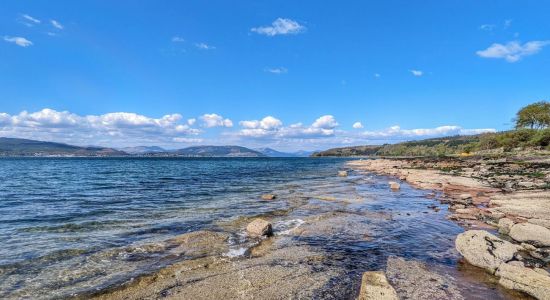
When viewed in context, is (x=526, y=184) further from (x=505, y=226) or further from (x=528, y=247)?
(x=528, y=247)

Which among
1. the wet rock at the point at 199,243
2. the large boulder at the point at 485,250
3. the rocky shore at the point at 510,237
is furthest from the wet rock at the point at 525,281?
the wet rock at the point at 199,243

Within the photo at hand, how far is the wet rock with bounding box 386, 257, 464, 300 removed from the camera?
329 inches

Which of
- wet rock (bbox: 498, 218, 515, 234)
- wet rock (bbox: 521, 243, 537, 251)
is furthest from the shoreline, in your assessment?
wet rock (bbox: 498, 218, 515, 234)

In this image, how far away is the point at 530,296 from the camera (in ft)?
26.8

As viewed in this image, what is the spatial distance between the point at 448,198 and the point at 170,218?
876 inches

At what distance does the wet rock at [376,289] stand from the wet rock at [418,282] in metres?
0.84

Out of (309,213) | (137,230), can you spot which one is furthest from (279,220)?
(137,230)

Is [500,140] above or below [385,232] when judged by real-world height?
above

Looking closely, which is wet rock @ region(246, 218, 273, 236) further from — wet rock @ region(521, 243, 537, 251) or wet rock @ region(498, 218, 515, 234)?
wet rock @ region(498, 218, 515, 234)

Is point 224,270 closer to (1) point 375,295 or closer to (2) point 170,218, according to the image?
(1) point 375,295

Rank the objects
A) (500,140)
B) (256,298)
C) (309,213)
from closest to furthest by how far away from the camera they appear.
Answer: (256,298) < (309,213) < (500,140)

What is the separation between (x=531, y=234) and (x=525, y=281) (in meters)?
5.89

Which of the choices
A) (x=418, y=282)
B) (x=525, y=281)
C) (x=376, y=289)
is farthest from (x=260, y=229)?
(x=525, y=281)

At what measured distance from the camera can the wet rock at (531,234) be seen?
12.4 m
